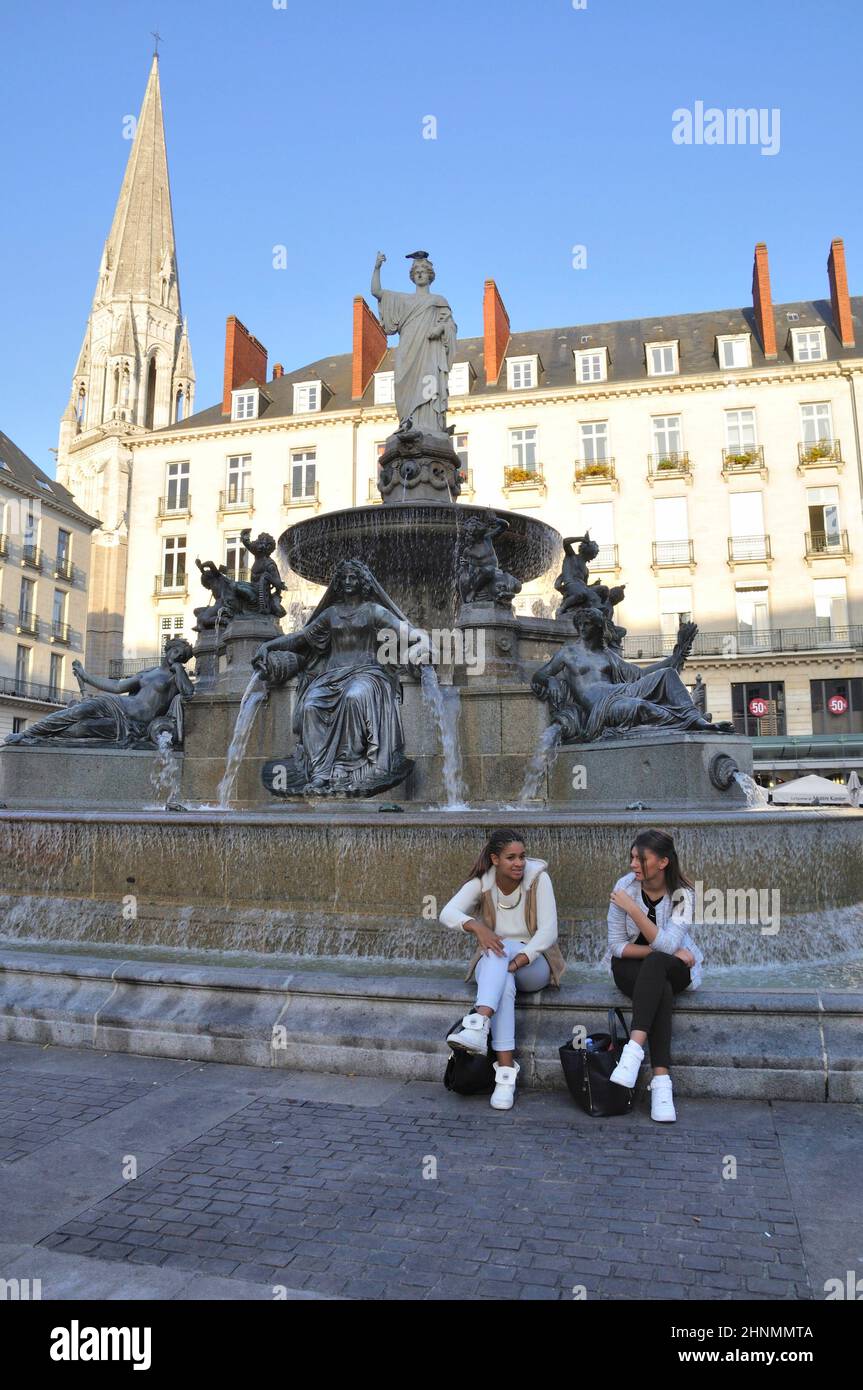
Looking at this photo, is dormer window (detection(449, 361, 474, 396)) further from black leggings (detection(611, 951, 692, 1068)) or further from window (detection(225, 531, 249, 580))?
black leggings (detection(611, 951, 692, 1068))

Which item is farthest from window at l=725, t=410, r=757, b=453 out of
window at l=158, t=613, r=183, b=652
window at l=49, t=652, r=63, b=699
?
window at l=49, t=652, r=63, b=699

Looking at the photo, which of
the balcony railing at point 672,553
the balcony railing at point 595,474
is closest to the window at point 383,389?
the balcony railing at point 595,474

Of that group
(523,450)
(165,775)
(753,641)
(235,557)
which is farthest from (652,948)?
(235,557)

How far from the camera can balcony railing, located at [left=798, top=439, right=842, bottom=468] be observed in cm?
4150

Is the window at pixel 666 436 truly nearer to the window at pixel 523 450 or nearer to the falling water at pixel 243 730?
the window at pixel 523 450

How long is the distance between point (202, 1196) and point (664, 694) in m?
7.96

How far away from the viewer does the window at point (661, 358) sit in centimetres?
4456

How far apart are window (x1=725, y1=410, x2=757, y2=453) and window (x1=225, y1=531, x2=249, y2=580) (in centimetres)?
2253

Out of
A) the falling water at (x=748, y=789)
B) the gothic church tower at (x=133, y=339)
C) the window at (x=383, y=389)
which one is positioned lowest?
the falling water at (x=748, y=789)

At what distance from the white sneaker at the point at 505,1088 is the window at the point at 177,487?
4690cm

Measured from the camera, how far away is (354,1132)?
4.26 meters

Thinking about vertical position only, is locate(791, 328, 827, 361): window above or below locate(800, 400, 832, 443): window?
above

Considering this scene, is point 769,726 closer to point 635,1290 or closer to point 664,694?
point 664,694
